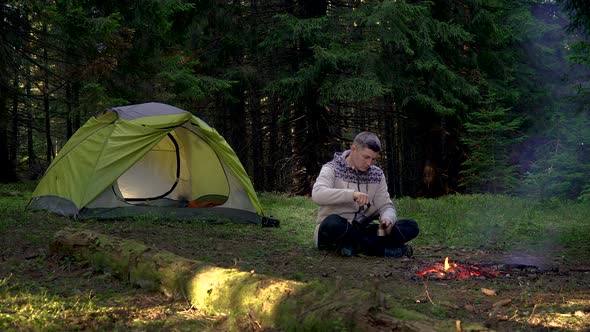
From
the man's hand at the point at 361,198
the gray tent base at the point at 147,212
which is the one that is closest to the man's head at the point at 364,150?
the man's hand at the point at 361,198

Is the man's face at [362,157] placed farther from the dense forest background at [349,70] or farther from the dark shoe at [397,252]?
the dense forest background at [349,70]

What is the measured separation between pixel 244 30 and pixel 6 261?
10.7 meters

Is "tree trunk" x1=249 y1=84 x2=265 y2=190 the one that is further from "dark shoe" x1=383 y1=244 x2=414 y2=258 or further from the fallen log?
the fallen log

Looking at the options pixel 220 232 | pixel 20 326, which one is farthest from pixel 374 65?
pixel 20 326

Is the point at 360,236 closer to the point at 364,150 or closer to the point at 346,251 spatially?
the point at 346,251

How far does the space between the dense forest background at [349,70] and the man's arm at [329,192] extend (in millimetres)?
5585

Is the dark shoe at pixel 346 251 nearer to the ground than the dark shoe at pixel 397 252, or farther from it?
farther from it

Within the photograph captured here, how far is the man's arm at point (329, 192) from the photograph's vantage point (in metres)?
5.80

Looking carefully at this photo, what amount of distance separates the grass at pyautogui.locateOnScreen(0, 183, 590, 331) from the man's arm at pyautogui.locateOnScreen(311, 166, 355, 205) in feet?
2.00

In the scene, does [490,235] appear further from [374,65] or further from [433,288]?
[374,65]

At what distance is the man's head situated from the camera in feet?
19.1

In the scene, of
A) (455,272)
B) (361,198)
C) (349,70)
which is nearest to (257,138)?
(349,70)

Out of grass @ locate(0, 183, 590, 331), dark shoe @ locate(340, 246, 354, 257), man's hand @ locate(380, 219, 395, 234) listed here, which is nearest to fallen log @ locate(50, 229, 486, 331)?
grass @ locate(0, 183, 590, 331)

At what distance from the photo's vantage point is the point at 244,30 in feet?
48.6
